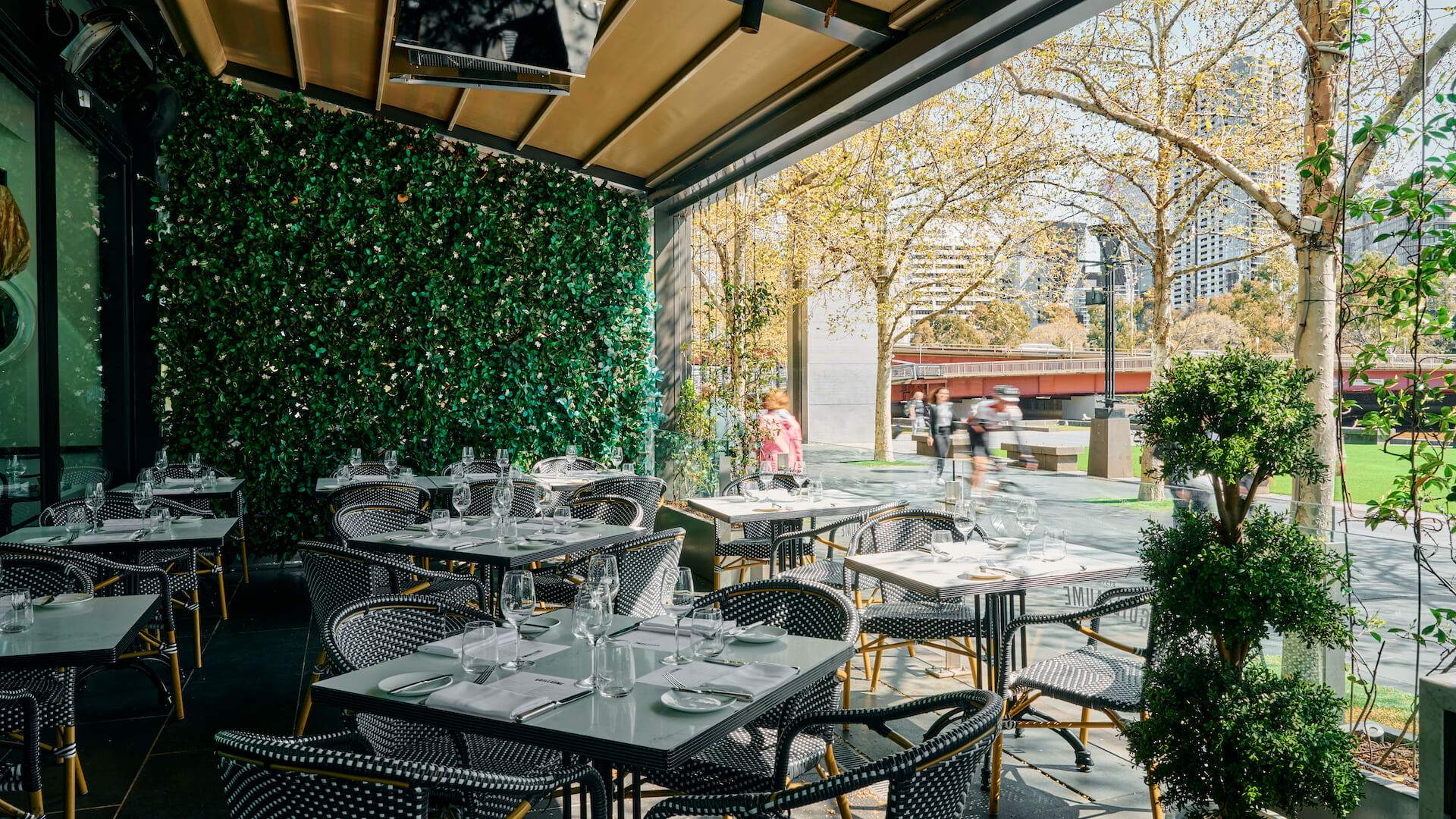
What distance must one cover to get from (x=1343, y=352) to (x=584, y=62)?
3459mm

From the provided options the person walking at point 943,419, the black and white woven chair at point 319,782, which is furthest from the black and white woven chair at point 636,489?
the person walking at point 943,419

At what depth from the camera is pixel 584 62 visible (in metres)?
4.51

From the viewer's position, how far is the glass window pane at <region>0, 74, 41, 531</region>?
15.7 feet

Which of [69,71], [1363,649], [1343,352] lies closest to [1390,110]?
[1343,352]

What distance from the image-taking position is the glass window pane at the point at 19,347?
479 cm

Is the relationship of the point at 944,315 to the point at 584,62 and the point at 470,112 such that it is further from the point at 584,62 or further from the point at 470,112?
the point at 584,62

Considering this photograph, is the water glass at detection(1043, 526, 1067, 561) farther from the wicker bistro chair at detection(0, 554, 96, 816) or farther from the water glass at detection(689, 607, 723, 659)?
the wicker bistro chair at detection(0, 554, 96, 816)

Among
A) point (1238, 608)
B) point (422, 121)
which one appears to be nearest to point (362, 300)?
point (422, 121)

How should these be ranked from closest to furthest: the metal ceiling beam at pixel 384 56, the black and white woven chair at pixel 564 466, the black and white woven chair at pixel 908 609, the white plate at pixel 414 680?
1. the white plate at pixel 414 680
2. the black and white woven chair at pixel 908 609
3. the metal ceiling beam at pixel 384 56
4. the black and white woven chair at pixel 564 466

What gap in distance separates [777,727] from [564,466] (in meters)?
5.42

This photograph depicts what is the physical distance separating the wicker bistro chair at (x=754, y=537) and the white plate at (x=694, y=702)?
354 centimetres

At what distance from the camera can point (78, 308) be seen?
19.9 ft

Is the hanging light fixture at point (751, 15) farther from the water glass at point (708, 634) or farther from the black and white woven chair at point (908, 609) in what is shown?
the water glass at point (708, 634)

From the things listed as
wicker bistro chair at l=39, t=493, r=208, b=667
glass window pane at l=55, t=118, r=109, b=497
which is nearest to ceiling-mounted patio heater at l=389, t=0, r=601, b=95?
wicker bistro chair at l=39, t=493, r=208, b=667
